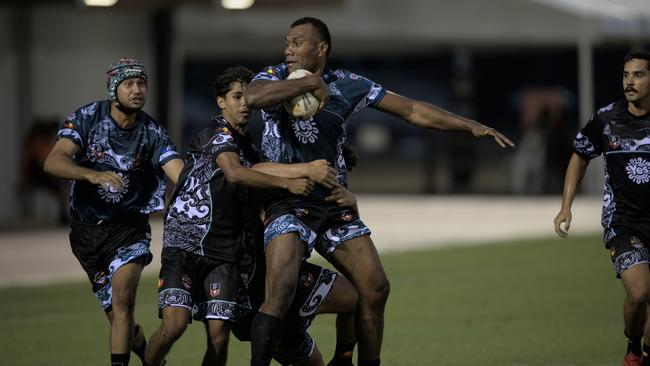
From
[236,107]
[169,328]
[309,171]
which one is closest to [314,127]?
[309,171]

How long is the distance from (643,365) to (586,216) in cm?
1566

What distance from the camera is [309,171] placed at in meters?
7.65

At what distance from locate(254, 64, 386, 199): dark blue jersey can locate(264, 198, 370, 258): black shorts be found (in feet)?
0.38

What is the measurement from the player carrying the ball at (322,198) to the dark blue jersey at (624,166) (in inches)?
52.7

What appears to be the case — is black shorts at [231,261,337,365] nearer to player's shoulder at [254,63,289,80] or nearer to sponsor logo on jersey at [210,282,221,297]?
sponsor logo on jersey at [210,282,221,297]

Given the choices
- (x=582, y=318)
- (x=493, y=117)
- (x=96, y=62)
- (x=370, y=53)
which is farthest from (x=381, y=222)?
(x=493, y=117)

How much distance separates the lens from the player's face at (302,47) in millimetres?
7875

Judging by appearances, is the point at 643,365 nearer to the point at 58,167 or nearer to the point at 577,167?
the point at 577,167

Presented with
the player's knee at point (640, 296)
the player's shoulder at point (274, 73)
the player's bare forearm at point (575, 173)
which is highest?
the player's shoulder at point (274, 73)

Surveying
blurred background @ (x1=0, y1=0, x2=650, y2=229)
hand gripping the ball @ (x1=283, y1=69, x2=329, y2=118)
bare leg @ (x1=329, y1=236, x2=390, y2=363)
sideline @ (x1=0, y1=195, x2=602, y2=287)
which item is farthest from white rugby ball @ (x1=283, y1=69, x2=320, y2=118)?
blurred background @ (x1=0, y1=0, x2=650, y2=229)

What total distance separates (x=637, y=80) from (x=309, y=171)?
2.55 metres

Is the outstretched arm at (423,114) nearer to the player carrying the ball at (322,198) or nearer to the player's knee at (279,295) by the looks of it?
the player carrying the ball at (322,198)

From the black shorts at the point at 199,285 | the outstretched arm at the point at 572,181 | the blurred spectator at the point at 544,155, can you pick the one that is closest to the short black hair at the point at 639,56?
the outstretched arm at the point at 572,181

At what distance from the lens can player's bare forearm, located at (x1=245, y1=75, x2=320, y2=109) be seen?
7438 millimetres
